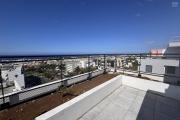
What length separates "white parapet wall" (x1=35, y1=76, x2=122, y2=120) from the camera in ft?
5.87

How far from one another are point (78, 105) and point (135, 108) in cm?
153

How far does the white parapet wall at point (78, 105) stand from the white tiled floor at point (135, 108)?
13cm

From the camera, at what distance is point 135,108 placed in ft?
9.50

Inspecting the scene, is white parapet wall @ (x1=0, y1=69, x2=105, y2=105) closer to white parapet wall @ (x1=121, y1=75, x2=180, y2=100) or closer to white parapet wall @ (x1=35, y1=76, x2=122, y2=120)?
white parapet wall @ (x1=35, y1=76, x2=122, y2=120)

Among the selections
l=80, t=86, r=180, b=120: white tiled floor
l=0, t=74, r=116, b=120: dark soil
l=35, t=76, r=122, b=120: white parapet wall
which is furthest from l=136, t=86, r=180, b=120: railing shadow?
l=0, t=74, r=116, b=120: dark soil

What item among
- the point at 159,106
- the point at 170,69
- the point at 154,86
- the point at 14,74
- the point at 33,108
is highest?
the point at 14,74

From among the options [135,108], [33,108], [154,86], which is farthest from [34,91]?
[154,86]

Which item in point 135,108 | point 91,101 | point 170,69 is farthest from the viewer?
point 170,69

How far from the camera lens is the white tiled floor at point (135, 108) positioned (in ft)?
8.23

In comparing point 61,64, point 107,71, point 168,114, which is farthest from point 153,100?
point 61,64

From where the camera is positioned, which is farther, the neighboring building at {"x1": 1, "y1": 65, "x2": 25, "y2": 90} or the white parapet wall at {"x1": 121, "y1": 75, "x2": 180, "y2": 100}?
the white parapet wall at {"x1": 121, "y1": 75, "x2": 180, "y2": 100}

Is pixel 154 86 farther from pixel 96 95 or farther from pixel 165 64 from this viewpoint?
pixel 165 64

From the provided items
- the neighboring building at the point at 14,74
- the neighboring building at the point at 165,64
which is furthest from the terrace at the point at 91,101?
the neighboring building at the point at 165,64

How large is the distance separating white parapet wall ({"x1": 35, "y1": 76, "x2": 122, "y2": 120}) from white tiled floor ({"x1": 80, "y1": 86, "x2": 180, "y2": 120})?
0.44 feet
